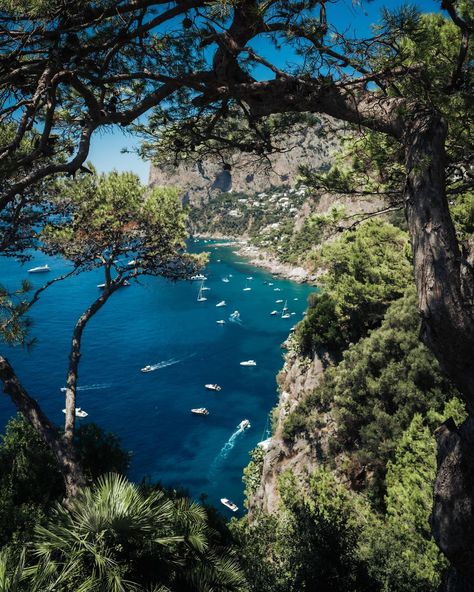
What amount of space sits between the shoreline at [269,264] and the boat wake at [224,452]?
1917 inches

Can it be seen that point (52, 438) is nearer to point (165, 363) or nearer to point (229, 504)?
point (229, 504)

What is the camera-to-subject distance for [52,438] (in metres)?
6.90

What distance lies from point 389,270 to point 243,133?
53.0ft

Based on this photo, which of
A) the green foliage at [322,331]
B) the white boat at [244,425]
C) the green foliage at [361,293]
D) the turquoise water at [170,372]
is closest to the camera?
the green foliage at [361,293]

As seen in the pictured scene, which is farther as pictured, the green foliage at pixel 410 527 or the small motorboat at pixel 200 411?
the small motorboat at pixel 200 411

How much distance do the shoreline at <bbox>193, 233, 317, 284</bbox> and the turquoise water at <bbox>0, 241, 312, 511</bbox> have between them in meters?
11.1

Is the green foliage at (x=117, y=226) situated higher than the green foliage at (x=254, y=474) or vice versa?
the green foliage at (x=117, y=226)

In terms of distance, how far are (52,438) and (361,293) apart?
1627 centimetres

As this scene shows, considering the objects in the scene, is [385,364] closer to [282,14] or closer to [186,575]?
[186,575]

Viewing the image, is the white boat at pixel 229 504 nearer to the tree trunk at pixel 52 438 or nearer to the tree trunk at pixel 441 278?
the tree trunk at pixel 52 438

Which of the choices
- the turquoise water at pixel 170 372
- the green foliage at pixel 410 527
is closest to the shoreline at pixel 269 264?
the turquoise water at pixel 170 372

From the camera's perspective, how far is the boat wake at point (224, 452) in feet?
89.7

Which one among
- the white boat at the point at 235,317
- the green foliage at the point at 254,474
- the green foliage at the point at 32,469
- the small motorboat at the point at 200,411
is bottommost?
the small motorboat at the point at 200,411

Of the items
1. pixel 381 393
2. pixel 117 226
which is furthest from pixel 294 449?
pixel 117 226
